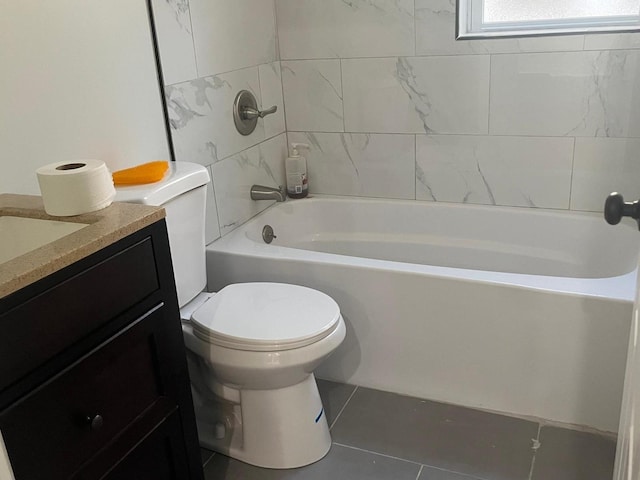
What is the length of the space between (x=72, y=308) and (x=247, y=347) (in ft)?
2.21

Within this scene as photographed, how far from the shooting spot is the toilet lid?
1.77 m

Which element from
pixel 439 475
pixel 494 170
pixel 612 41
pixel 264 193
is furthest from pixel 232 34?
pixel 439 475

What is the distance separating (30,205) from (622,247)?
6.54 ft

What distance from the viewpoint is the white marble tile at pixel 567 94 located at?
2.27m

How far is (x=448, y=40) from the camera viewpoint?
247 centimetres

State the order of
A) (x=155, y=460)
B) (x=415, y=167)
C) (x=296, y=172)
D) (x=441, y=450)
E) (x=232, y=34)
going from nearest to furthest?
(x=155, y=460)
(x=441, y=450)
(x=232, y=34)
(x=415, y=167)
(x=296, y=172)

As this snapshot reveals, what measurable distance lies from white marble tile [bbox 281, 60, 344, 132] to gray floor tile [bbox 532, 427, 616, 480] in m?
1.51

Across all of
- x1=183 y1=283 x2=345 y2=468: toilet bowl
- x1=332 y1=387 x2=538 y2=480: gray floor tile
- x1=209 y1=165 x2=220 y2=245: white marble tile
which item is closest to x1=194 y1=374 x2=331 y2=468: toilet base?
A: x1=183 y1=283 x2=345 y2=468: toilet bowl

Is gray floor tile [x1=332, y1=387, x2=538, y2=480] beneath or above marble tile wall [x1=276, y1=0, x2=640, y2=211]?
beneath

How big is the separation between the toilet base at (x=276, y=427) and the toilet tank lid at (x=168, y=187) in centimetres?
64

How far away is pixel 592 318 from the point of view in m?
1.89

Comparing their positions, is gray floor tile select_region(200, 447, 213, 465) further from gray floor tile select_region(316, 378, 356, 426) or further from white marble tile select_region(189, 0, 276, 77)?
white marble tile select_region(189, 0, 276, 77)

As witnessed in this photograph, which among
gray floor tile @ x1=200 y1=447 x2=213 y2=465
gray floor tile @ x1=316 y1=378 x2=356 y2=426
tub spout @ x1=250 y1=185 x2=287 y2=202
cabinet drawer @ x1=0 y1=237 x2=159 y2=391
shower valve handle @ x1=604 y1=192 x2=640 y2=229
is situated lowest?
gray floor tile @ x1=200 y1=447 x2=213 y2=465

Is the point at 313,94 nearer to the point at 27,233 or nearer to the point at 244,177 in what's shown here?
the point at 244,177
